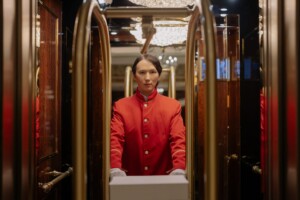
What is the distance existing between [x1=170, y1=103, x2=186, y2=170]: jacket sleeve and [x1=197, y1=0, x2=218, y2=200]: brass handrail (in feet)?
3.58

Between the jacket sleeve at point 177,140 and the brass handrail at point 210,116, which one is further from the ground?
the brass handrail at point 210,116

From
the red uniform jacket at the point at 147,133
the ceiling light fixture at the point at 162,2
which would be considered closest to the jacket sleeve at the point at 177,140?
the red uniform jacket at the point at 147,133

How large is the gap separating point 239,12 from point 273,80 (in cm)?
207

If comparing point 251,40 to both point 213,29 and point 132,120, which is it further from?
point 213,29

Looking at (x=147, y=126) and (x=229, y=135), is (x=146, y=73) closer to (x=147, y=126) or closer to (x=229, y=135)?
(x=147, y=126)

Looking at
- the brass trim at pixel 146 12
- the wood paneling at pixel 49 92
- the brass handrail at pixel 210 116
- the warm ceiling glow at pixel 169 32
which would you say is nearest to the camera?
the brass handrail at pixel 210 116

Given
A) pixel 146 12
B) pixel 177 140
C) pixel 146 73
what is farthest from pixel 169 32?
pixel 146 12

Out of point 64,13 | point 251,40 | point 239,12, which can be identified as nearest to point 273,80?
point 251,40

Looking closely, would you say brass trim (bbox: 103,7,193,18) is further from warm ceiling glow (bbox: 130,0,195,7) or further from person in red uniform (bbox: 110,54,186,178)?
person in red uniform (bbox: 110,54,186,178)

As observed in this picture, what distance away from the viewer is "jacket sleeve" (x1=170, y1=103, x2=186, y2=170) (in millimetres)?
2041

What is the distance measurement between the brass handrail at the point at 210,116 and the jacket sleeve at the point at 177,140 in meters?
1.09

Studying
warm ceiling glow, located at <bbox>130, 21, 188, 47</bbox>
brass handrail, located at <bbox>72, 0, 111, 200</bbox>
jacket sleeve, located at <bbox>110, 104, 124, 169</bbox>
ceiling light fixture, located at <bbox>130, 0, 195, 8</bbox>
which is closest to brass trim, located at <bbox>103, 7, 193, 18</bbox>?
brass handrail, located at <bbox>72, 0, 111, 200</bbox>

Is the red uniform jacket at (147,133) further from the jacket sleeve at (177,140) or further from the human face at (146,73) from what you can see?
the human face at (146,73)

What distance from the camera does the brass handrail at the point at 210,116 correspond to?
0.87 meters
